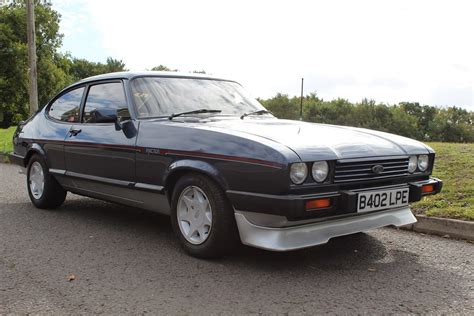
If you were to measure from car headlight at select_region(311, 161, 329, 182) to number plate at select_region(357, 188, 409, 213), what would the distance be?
1.03ft

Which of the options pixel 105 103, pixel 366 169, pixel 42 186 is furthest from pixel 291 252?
pixel 42 186

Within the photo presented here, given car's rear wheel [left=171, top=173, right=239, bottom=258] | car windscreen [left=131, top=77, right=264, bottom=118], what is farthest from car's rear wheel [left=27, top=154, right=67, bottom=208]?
car's rear wheel [left=171, top=173, right=239, bottom=258]

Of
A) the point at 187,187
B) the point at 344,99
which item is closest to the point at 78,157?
the point at 187,187

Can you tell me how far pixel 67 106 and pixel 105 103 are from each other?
2.98ft

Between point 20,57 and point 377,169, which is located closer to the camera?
point 377,169

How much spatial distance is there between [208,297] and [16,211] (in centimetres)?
365

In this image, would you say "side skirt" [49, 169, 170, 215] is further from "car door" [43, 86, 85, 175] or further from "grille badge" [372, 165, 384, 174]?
"grille badge" [372, 165, 384, 174]

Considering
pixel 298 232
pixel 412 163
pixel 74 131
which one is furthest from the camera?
pixel 74 131

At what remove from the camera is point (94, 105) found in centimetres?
521

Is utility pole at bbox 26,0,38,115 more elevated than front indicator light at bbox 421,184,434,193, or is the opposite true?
utility pole at bbox 26,0,38,115

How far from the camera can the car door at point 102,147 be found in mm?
4523

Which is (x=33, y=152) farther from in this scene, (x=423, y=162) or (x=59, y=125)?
(x=423, y=162)

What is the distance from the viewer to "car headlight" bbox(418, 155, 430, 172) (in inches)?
164

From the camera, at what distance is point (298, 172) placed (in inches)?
132
